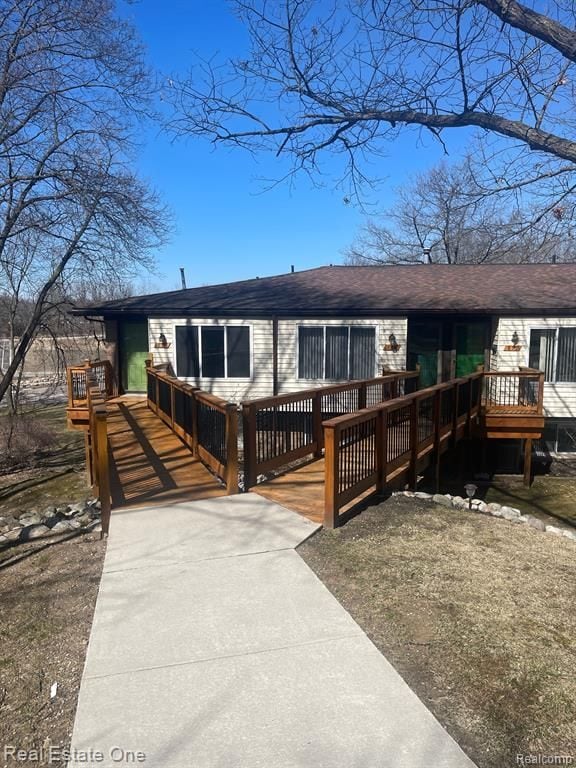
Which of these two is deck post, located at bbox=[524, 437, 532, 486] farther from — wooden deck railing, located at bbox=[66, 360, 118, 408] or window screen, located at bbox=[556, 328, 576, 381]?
wooden deck railing, located at bbox=[66, 360, 118, 408]

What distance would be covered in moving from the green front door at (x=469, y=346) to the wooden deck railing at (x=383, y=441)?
477 centimetres

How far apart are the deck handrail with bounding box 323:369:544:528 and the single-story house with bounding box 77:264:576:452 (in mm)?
2001

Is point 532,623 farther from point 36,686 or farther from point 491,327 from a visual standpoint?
point 491,327

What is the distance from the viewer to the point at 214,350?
1352 centimetres

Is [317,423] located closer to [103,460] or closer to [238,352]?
[103,460]

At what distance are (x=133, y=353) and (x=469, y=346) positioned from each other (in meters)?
9.27

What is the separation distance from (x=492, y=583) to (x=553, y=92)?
15.4 feet

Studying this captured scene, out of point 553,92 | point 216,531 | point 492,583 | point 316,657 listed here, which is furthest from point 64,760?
point 553,92

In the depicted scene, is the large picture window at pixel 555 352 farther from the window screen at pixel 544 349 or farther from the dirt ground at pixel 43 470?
the dirt ground at pixel 43 470

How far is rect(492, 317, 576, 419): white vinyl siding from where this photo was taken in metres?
12.7

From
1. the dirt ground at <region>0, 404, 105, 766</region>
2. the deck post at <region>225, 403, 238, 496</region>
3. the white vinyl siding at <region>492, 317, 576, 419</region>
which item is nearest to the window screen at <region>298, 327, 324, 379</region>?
the white vinyl siding at <region>492, 317, 576, 419</region>

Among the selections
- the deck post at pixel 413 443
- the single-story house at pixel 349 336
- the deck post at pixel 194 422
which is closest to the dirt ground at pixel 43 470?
the single-story house at pixel 349 336

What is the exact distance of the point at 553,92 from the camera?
513 centimetres

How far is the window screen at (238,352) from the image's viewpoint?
44.1 feet
